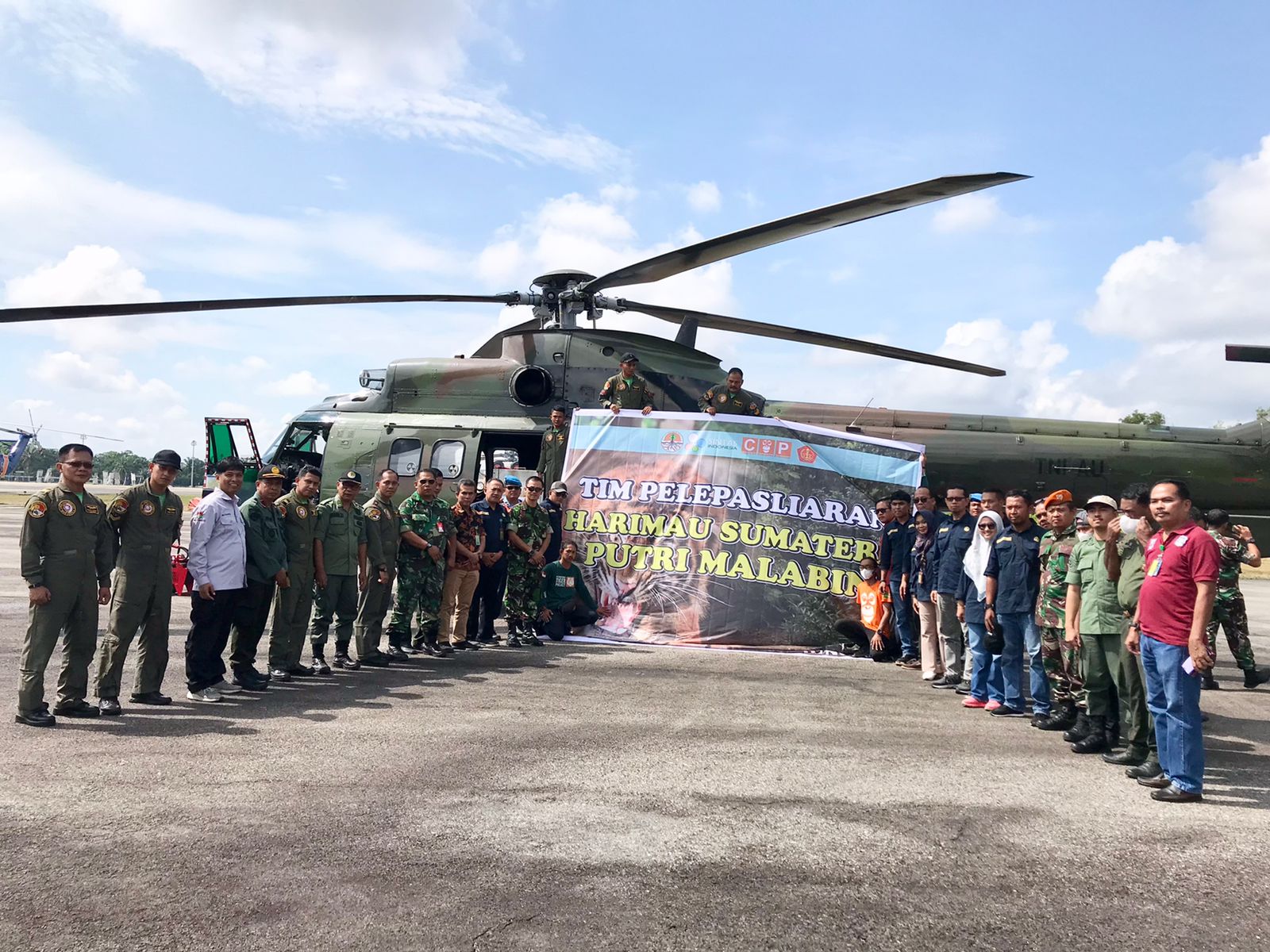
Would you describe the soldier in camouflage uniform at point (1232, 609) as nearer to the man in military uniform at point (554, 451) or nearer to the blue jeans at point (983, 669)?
the blue jeans at point (983, 669)

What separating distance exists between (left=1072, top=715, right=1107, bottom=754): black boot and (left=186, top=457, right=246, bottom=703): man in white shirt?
6.32 meters

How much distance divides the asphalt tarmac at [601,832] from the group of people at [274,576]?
54cm

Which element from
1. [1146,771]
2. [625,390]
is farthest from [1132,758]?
[625,390]

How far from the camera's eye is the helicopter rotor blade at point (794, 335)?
11.7 meters

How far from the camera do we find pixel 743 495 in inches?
402

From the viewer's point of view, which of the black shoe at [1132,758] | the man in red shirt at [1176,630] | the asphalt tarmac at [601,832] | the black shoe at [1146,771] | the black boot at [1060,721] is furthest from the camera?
the black boot at [1060,721]

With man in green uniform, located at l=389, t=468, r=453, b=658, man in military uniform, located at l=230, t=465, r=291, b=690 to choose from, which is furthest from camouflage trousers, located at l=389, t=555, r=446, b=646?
man in military uniform, located at l=230, t=465, r=291, b=690

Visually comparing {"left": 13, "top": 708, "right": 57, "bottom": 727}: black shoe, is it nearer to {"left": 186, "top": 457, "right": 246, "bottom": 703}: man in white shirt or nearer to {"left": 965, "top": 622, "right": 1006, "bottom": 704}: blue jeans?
{"left": 186, "top": 457, "right": 246, "bottom": 703}: man in white shirt

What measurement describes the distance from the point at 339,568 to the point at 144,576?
6.34 ft

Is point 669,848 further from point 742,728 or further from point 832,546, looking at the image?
point 832,546

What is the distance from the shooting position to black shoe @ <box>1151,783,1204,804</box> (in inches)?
188

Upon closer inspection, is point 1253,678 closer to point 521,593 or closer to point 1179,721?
point 1179,721

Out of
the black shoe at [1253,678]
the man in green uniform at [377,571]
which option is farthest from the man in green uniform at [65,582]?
the black shoe at [1253,678]

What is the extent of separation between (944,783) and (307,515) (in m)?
5.74
